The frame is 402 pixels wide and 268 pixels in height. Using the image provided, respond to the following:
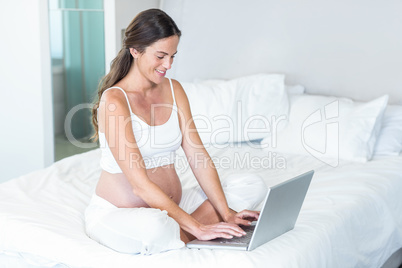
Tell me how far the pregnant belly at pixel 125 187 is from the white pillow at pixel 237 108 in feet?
3.43

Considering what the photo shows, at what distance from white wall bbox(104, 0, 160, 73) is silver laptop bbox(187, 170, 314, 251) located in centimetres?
211

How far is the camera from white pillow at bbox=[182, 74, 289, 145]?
3049 millimetres

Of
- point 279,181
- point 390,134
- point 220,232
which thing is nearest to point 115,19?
point 279,181

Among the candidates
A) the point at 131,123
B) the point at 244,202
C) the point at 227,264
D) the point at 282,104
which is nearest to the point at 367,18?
the point at 282,104

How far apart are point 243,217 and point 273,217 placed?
25cm

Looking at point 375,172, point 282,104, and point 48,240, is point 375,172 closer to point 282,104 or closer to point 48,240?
point 282,104

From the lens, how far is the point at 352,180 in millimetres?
2420

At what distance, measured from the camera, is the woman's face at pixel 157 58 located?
6.22 feet

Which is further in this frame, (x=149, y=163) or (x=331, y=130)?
(x=331, y=130)

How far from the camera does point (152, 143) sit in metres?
1.91

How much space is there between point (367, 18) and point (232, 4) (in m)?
0.82

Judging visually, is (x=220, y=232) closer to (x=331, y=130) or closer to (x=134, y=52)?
(x=134, y=52)

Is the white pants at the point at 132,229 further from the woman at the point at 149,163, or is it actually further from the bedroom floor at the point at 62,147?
the bedroom floor at the point at 62,147

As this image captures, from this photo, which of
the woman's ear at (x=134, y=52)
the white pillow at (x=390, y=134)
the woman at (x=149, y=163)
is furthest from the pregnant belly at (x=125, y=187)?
the white pillow at (x=390, y=134)
